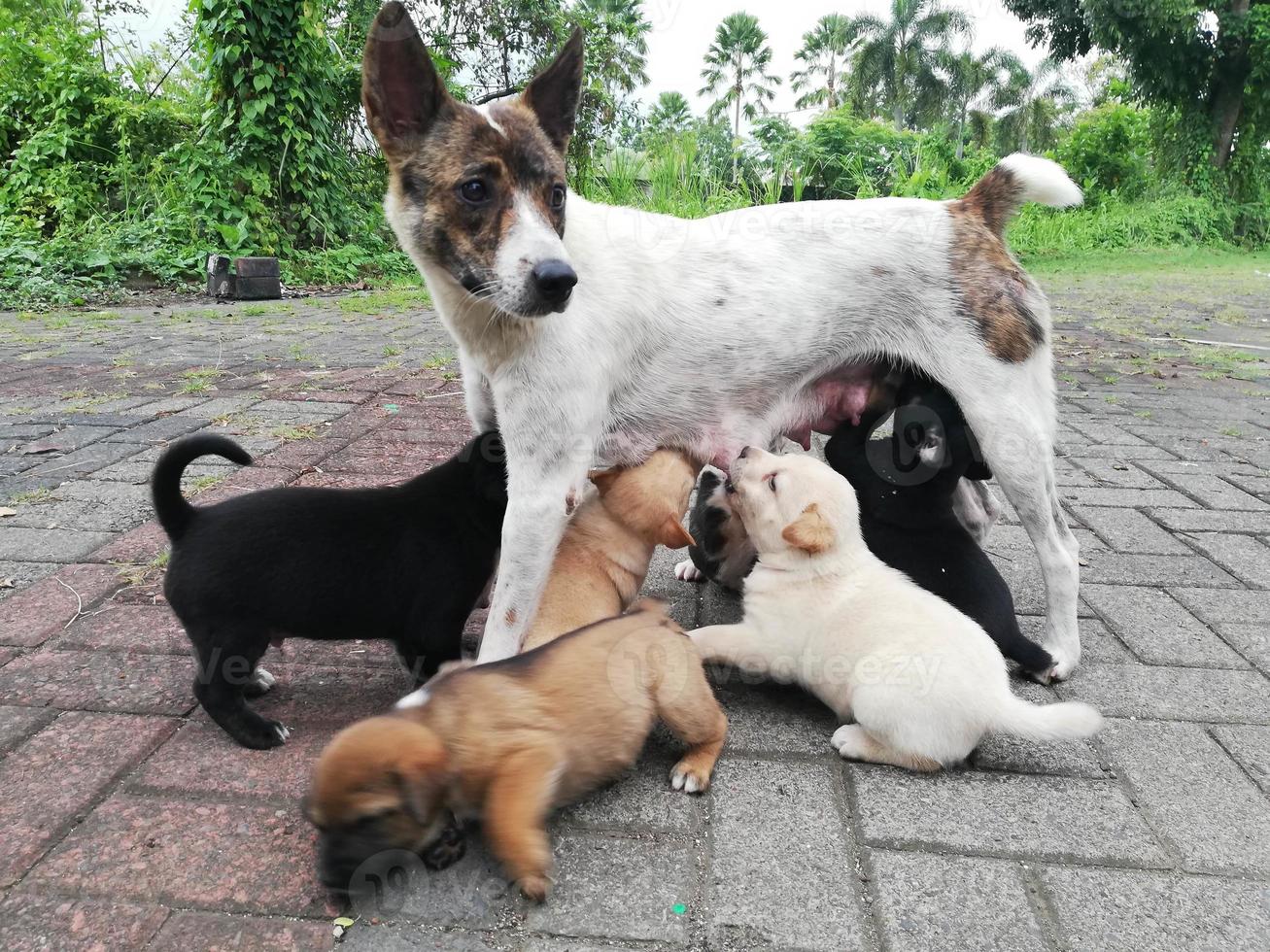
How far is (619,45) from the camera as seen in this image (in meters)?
19.9

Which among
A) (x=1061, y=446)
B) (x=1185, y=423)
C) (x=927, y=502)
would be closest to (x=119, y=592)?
(x=927, y=502)

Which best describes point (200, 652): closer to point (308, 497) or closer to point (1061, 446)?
point (308, 497)

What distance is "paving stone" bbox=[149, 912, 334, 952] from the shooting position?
177 centimetres

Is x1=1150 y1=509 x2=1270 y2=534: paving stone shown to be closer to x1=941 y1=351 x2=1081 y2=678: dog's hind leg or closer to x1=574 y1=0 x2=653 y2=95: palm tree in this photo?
x1=941 y1=351 x2=1081 y2=678: dog's hind leg

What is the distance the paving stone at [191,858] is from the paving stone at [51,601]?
1154mm

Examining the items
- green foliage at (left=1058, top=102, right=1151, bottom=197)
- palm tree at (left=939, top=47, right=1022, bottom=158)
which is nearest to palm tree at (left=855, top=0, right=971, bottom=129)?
palm tree at (left=939, top=47, right=1022, bottom=158)

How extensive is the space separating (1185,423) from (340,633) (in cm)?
648

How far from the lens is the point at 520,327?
283cm

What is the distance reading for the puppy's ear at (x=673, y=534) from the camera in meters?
2.88

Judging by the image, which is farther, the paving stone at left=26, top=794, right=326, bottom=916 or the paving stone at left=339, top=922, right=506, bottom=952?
the paving stone at left=26, top=794, right=326, bottom=916

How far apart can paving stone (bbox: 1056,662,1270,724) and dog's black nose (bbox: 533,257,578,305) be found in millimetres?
2078

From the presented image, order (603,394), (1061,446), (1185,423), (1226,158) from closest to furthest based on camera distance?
(603,394) → (1061,446) → (1185,423) → (1226,158)

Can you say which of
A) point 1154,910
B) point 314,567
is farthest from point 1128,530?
point 314,567

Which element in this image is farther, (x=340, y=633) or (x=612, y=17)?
(x=612, y=17)
